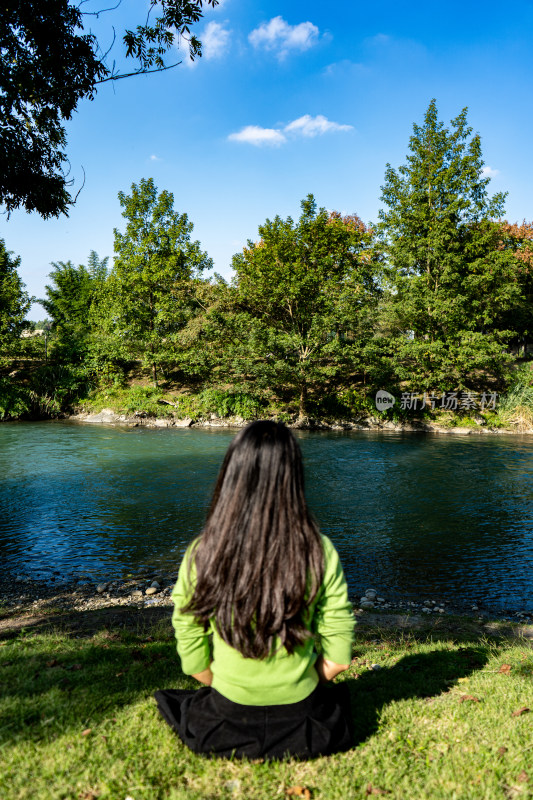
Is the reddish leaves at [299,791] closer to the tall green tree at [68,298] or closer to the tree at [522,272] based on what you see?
the tree at [522,272]

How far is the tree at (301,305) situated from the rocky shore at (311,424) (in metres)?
1.63

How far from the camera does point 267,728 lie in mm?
2598

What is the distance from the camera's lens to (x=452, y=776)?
2744 mm

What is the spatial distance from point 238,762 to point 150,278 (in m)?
32.6

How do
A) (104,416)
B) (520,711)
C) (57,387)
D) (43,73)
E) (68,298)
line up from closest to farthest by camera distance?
1. (520,711)
2. (43,73)
3. (104,416)
4. (57,387)
5. (68,298)

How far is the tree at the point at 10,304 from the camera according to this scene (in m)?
30.0

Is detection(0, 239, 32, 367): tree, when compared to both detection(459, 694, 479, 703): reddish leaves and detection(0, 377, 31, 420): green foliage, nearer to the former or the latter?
detection(0, 377, 31, 420): green foliage

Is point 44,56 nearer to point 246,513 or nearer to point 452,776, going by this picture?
point 246,513

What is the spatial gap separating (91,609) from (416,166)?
97.3ft

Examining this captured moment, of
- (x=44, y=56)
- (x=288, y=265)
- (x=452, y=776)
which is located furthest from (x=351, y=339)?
(x=452, y=776)

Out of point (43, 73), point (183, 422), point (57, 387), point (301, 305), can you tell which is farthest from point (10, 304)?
point (43, 73)

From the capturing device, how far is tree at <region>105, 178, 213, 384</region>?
3259 cm

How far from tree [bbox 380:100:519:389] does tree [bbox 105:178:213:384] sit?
14.0 m

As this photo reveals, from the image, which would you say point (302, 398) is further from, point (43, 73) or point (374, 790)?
point (374, 790)
